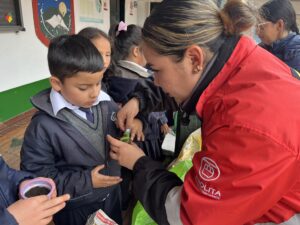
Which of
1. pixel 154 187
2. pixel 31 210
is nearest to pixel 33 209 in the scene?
pixel 31 210

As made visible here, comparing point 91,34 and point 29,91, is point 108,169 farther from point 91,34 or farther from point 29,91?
→ point 29,91

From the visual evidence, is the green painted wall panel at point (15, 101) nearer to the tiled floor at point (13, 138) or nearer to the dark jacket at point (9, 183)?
the tiled floor at point (13, 138)

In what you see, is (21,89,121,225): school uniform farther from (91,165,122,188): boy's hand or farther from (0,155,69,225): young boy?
(0,155,69,225): young boy

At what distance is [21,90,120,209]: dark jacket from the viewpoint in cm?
109

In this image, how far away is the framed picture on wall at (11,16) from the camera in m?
3.11

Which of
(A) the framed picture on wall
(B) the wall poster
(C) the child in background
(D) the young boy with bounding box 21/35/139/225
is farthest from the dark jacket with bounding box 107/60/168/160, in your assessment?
(B) the wall poster

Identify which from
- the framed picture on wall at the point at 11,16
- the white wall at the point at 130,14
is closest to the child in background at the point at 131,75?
the framed picture on wall at the point at 11,16

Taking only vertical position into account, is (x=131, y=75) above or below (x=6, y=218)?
above

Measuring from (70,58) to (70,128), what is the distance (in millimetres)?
283

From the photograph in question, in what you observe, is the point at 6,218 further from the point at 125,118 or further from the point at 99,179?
the point at 125,118

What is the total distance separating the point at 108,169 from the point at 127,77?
2.21ft

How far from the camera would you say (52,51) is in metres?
1.12

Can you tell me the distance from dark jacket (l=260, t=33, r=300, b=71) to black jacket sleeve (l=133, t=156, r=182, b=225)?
175cm

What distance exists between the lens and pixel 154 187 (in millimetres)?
818
